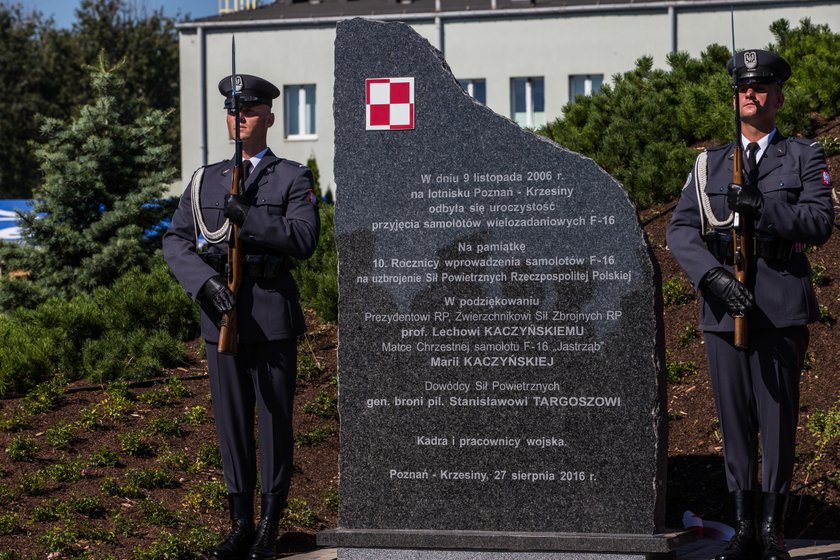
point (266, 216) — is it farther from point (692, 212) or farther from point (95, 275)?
point (95, 275)

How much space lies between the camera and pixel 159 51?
188 ft

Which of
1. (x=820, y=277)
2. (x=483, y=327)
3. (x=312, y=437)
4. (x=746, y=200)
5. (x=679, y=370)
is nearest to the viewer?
(x=746, y=200)

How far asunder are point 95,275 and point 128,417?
366 centimetres

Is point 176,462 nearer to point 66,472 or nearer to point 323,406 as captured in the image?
point 66,472

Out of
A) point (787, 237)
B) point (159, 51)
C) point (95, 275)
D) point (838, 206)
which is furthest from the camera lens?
point (159, 51)

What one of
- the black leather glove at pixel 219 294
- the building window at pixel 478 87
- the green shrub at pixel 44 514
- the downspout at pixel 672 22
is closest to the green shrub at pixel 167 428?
the green shrub at pixel 44 514

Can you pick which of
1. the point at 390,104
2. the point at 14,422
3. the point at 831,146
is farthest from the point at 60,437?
the point at 831,146

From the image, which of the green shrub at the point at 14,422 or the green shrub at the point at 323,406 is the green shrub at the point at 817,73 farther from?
the green shrub at the point at 14,422

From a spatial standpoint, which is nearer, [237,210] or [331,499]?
[237,210]

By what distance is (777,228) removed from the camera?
19.0 ft

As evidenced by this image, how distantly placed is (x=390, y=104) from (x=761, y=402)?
2095 mm

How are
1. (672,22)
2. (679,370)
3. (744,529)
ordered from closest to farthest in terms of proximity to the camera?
(744,529), (679,370), (672,22)

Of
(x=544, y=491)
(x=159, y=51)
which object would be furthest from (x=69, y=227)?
(x=159, y=51)

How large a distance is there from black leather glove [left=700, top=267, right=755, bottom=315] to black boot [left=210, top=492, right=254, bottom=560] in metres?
2.31
